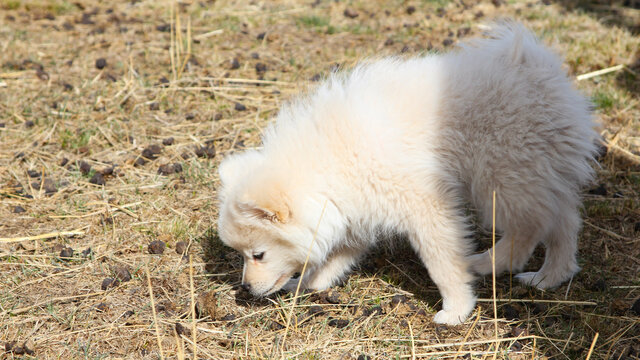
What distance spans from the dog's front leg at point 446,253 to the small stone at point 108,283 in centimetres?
176

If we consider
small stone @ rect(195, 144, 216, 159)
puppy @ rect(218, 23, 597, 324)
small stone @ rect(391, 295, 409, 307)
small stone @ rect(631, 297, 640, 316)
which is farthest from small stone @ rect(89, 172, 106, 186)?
small stone @ rect(631, 297, 640, 316)

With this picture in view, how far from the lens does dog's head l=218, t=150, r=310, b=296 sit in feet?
11.3

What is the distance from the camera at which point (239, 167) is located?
3.78 meters

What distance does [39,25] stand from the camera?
24.2 feet

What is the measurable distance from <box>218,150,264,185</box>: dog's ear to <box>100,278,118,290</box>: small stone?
0.87 m

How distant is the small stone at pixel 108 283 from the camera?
3.78 metres

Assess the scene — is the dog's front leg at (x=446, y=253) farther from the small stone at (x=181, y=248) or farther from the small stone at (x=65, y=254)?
the small stone at (x=65, y=254)

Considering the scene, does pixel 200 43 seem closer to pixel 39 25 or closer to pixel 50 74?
pixel 50 74

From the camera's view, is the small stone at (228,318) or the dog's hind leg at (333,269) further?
the dog's hind leg at (333,269)

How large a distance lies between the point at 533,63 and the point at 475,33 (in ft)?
10.8

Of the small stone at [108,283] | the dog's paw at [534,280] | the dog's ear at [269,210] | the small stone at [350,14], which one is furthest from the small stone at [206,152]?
the small stone at [350,14]

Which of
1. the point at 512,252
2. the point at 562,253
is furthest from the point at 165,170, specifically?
the point at 562,253

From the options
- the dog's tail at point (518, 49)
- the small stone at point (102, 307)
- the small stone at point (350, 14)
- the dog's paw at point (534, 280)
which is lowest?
the small stone at point (102, 307)

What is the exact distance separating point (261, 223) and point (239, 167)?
0.43m
